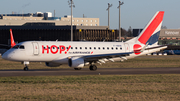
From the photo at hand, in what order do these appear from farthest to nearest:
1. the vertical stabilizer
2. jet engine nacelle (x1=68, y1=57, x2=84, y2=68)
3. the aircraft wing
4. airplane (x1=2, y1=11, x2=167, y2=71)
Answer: the vertical stabilizer < the aircraft wing < airplane (x1=2, y1=11, x2=167, y2=71) < jet engine nacelle (x1=68, y1=57, x2=84, y2=68)

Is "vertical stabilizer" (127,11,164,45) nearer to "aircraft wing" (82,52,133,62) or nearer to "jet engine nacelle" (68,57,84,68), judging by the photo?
"aircraft wing" (82,52,133,62)

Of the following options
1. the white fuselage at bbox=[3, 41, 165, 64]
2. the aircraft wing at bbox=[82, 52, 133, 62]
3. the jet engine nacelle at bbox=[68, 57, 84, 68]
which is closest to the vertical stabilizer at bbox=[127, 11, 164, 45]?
the white fuselage at bbox=[3, 41, 165, 64]

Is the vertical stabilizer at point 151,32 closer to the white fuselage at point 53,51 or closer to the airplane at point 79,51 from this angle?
the airplane at point 79,51

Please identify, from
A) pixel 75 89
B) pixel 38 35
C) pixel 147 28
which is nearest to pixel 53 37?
pixel 38 35

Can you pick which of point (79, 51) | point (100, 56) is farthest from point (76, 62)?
point (100, 56)

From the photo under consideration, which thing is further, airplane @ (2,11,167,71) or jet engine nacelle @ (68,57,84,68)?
airplane @ (2,11,167,71)

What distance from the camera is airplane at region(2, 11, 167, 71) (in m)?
35.7

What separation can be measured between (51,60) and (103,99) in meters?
20.8

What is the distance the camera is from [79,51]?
38.1m

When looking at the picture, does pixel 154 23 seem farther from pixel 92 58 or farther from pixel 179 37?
pixel 179 37

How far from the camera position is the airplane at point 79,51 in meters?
35.7

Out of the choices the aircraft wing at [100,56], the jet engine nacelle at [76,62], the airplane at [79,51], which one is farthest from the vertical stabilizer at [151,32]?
the jet engine nacelle at [76,62]

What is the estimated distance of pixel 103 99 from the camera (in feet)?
54.4

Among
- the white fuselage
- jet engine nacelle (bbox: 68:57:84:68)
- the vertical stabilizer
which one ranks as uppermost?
the vertical stabilizer
